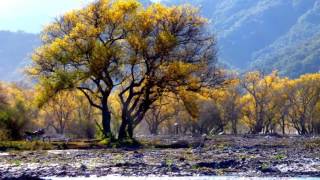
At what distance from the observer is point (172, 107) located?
112 metres

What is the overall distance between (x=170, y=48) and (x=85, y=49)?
7494mm

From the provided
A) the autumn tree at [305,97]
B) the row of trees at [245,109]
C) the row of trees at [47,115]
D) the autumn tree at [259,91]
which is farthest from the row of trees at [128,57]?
the autumn tree at [305,97]

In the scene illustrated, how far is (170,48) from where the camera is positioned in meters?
52.0

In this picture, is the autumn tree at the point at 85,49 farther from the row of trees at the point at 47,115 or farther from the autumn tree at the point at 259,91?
the autumn tree at the point at 259,91

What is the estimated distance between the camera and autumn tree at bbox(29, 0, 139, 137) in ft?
170

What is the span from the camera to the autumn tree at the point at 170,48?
171ft

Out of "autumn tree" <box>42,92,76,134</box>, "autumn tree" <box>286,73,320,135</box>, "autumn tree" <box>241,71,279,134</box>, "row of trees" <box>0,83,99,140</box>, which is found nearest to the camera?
"row of trees" <box>0,83,99,140</box>

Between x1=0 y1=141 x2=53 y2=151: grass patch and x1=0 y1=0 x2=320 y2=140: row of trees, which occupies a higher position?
x1=0 y1=0 x2=320 y2=140: row of trees

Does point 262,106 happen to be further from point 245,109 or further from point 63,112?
point 63,112

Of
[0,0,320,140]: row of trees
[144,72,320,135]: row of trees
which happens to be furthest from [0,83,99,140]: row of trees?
[144,72,320,135]: row of trees

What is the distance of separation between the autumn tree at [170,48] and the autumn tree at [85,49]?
139 cm

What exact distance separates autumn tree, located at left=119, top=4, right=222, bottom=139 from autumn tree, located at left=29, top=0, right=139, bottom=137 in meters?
1.39

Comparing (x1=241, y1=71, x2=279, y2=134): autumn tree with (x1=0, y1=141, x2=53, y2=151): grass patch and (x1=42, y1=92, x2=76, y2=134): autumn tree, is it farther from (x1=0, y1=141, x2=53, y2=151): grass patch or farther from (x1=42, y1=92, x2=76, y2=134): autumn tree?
(x1=0, y1=141, x2=53, y2=151): grass patch

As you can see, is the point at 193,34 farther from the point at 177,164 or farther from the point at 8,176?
the point at 8,176
